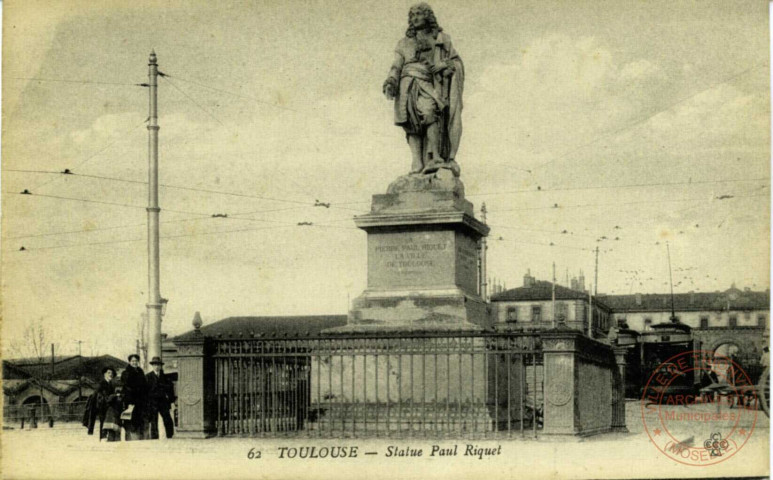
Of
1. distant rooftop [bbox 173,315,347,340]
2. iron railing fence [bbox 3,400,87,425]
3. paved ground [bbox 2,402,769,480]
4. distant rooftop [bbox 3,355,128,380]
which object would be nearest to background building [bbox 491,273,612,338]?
distant rooftop [bbox 173,315,347,340]

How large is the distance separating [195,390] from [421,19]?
22.6 ft

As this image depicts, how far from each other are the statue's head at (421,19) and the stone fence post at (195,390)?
605 cm

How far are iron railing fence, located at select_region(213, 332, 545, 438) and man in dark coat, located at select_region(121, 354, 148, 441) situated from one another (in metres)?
1.07

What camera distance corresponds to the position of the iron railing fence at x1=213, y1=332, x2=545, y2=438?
15102 millimetres

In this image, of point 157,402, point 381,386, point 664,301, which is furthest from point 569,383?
point 664,301

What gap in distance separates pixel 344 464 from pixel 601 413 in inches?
177

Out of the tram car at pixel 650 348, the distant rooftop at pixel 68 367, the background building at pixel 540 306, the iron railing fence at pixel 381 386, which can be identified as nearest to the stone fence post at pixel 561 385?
the iron railing fence at pixel 381 386

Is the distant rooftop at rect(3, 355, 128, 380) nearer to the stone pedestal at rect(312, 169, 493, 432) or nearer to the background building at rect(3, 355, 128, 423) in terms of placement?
the background building at rect(3, 355, 128, 423)

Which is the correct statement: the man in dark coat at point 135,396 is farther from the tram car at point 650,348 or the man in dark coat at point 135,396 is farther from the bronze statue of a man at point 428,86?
the tram car at point 650,348

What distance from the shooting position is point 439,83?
17.6 m

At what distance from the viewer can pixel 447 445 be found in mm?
14367

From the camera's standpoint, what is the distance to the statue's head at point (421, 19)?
17438 mm

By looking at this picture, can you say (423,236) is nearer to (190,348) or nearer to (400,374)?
(400,374)

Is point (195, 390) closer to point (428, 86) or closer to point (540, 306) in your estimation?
point (428, 86)
